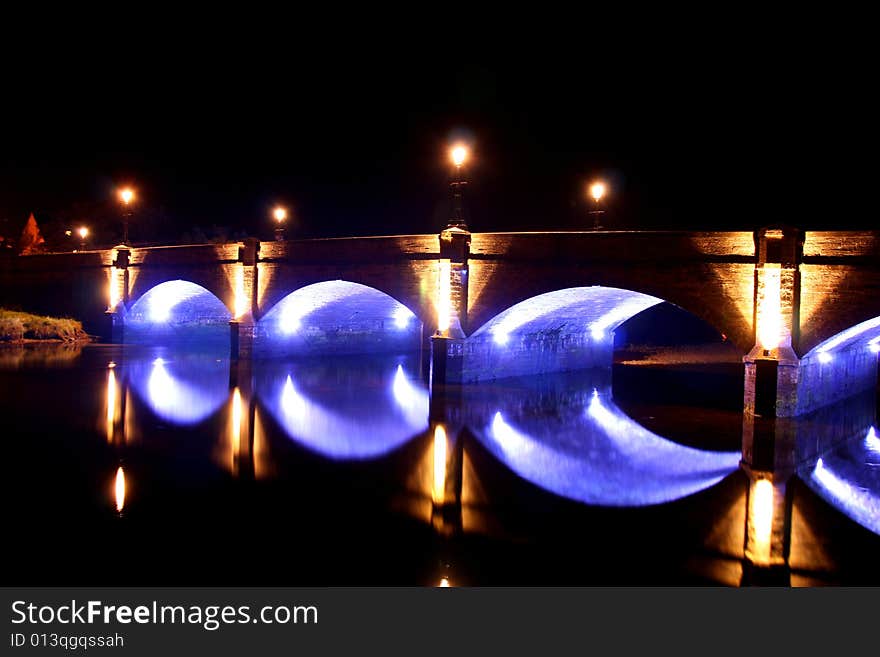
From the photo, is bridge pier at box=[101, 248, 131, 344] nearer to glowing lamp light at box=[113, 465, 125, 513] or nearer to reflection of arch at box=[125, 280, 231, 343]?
reflection of arch at box=[125, 280, 231, 343]

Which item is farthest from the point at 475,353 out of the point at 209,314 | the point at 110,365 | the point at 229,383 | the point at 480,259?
the point at 209,314

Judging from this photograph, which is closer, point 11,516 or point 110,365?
point 11,516

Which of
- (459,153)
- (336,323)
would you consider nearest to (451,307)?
(459,153)

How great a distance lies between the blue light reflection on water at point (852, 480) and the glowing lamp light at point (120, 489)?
10.1 metres

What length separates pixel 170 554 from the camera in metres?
8.09

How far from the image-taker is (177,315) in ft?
122

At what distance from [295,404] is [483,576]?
12.5 meters

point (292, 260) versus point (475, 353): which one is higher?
point (292, 260)

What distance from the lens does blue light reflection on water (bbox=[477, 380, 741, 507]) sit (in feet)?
38.1

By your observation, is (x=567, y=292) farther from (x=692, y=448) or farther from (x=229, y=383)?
(x=229, y=383)

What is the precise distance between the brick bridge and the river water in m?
1.72

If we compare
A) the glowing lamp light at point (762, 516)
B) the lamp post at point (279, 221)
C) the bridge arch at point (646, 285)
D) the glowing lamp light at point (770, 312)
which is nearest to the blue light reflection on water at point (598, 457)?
the glowing lamp light at point (762, 516)

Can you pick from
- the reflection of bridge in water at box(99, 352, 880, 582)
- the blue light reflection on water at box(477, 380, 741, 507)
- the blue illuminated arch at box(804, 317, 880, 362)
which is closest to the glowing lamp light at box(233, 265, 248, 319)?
the reflection of bridge in water at box(99, 352, 880, 582)

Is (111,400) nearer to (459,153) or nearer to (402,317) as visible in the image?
(459,153)
